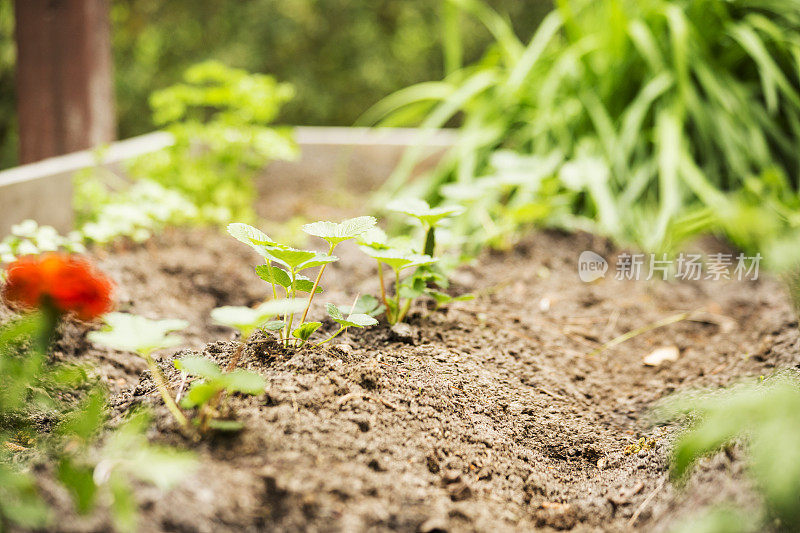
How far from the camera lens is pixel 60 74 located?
2.23 m

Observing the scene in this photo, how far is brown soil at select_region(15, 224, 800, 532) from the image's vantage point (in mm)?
717

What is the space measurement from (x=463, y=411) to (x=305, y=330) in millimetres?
289

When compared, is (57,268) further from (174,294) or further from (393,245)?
(174,294)

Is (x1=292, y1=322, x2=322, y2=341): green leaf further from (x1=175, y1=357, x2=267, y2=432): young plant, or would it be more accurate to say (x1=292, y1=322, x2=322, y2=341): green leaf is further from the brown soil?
(x1=175, y1=357, x2=267, y2=432): young plant

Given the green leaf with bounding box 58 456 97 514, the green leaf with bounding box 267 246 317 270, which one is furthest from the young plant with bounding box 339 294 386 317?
the green leaf with bounding box 58 456 97 514

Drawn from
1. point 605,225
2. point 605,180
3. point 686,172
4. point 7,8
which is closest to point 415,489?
point 605,225

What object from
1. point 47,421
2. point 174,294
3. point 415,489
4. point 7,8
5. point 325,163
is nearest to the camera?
point 415,489

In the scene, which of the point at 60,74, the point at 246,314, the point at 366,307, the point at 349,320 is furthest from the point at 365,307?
the point at 60,74

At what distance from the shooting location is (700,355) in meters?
1.39

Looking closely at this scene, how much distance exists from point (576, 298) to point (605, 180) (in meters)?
0.55

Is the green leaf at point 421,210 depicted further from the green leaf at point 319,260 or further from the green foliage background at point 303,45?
the green foliage background at point 303,45

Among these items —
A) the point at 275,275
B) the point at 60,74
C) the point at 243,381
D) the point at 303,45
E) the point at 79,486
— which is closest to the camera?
the point at 79,486

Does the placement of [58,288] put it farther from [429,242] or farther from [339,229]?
[429,242]

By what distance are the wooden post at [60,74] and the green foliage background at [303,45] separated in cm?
224
